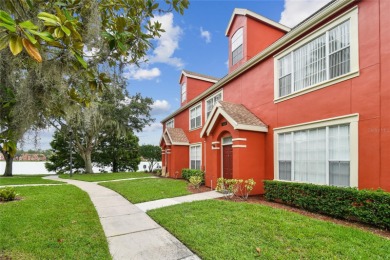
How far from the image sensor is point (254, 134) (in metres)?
10.1

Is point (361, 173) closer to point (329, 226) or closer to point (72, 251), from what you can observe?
point (329, 226)

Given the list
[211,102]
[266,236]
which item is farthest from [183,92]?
[266,236]

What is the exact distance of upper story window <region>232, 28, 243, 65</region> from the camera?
41.9ft

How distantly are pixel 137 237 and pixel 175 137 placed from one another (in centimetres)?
1362

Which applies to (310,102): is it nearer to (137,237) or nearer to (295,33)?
(295,33)

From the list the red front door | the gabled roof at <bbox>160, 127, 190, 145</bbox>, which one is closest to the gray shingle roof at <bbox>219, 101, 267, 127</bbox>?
the red front door

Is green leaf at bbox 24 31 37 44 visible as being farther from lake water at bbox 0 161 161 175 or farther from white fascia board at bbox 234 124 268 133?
lake water at bbox 0 161 161 175

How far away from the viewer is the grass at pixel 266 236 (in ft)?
13.9

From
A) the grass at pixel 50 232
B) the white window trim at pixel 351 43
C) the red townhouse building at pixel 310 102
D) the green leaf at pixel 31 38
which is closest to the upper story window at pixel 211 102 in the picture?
A: the red townhouse building at pixel 310 102

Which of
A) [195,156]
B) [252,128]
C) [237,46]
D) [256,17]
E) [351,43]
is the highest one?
[256,17]

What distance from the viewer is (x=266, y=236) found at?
4.94 m

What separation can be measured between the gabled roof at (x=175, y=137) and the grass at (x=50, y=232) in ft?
35.2

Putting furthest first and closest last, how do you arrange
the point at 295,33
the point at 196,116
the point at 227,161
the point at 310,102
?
the point at 196,116 < the point at 227,161 < the point at 295,33 < the point at 310,102

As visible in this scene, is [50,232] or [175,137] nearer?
[50,232]
